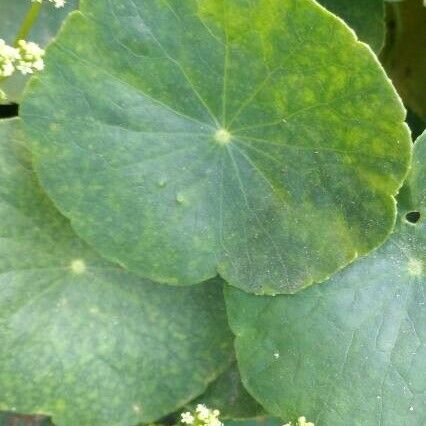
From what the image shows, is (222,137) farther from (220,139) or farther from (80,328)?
A: (80,328)

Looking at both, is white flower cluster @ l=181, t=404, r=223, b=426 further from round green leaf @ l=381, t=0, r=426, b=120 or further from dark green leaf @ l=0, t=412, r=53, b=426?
round green leaf @ l=381, t=0, r=426, b=120

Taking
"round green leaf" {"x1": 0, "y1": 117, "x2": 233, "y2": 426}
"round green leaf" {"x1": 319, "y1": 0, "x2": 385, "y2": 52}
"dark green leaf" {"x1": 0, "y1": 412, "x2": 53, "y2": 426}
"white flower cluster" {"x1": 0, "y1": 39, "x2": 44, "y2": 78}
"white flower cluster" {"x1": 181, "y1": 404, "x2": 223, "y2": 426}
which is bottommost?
"dark green leaf" {"x1": 0, "y1": 412, "x2": 53, "y2": 426}

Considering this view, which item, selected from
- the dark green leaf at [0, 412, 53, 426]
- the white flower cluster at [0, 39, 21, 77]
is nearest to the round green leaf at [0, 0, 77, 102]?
the white flower cluster at [0, 39, 21, 77]

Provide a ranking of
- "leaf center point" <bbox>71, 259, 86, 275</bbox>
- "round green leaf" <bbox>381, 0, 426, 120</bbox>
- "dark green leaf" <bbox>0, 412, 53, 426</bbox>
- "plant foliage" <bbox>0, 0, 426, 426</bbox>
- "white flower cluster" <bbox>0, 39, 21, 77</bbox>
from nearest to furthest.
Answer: "white flower cluster" <bbox>0, 39, 21, 77</bbox>, "plant foliage" <bbox>0, 0, 426, 426</bbox>, "leaf center point" <bbox>71, 259, 86, 275</bbox>, "dark green leaf" <bbox>0, 412, 53, 426</bbox>, "round green leaf" <bbox>381, 0, 426, 120</bbox>

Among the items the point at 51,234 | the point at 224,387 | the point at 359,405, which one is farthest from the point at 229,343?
the point at 51,234

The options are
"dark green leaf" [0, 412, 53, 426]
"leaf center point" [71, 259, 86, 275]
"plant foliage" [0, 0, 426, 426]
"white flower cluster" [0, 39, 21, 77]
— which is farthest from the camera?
"dark green leaf" [0, 412, 53, 426]

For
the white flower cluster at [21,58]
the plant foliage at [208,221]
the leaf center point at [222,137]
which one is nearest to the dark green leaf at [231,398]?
the plant foliage at [208,221]

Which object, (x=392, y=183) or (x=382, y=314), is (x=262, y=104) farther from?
(x=382, y=314)
